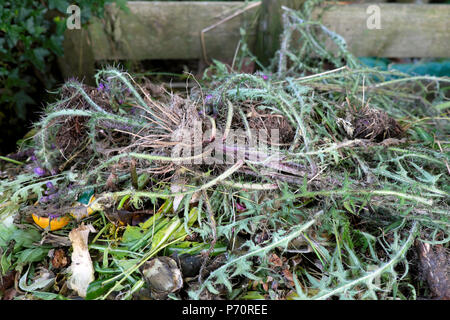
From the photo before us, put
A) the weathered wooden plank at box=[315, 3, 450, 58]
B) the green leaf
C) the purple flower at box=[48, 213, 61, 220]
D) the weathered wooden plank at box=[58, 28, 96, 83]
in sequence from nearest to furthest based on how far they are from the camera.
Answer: the green leaf
the purple flower at box=[48, 213, 61, 220]
the weathered wooden plank at box=[58, 28, 96, 83]
the weathered wooden plank at box=[315, 3, 450, 58]

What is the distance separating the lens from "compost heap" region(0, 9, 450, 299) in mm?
1134

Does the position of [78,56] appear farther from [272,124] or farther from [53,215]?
[272,124]

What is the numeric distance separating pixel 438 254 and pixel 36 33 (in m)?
2.17

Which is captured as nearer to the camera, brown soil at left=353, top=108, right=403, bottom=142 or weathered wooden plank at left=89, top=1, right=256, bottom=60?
brown soil at left=353, top=108, right=403, bottom=142

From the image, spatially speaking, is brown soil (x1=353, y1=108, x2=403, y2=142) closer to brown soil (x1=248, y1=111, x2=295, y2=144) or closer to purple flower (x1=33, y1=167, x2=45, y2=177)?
brown soil (x1=248, y1=111, x2=295, y2=144)

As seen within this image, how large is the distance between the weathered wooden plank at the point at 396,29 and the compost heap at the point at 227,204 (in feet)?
3.32

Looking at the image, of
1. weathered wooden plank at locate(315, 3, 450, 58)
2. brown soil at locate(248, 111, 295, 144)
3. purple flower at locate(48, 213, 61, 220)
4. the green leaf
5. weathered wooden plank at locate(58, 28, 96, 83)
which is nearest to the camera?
the green leaf

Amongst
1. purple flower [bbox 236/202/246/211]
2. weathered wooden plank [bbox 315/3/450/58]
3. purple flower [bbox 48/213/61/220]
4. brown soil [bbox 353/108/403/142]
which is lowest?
purple flower [bbox 236/202/246/211]

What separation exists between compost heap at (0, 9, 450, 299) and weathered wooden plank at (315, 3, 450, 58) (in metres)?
1.01

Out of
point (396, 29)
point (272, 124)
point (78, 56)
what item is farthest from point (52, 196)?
point (396, 29)

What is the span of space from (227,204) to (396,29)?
1.81m

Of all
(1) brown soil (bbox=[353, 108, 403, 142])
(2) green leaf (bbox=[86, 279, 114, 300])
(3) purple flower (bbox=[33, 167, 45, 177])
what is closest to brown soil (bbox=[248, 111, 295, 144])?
(1) brown soil (bbox=[353, 108, 403, 142])

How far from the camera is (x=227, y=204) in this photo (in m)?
1.25

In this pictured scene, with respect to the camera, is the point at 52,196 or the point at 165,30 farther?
the point at 165,30
